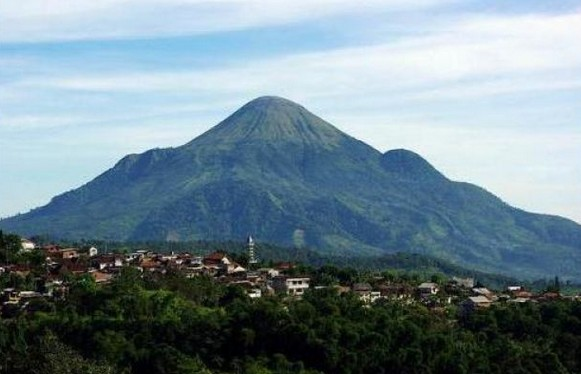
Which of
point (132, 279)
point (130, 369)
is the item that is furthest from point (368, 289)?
point (130, 369)

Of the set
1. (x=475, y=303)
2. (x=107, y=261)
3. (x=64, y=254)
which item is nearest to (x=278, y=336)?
(x=475, y=303)

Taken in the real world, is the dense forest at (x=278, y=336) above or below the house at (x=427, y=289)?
below

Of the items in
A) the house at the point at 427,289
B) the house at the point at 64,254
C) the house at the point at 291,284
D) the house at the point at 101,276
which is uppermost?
the house at the point at 64,254

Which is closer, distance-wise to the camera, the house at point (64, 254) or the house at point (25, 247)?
the house at point (25, 247)

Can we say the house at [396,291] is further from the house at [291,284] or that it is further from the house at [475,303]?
the house at [291,284]

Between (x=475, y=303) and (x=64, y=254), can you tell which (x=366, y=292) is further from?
(x=64, y=254)

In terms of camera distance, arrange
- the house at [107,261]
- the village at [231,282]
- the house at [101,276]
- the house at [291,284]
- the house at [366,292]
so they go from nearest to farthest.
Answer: the village at [231,282] < the house at [101,276] < the house at [366,292] < the house at [291,284] < the house at [107,261]

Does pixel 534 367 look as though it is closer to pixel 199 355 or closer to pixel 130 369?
pixel 199 355

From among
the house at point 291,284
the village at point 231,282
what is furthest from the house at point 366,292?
the house at point 291,284
